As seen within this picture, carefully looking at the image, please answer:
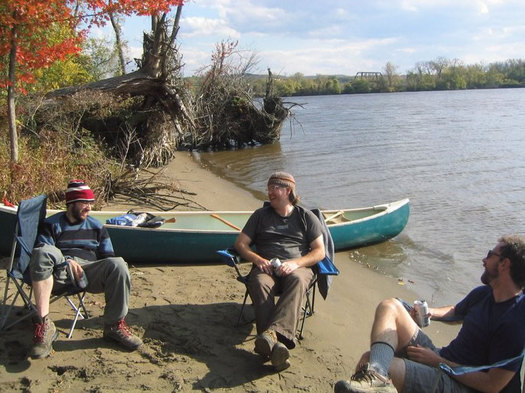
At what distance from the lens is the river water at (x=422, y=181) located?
7.67 metres

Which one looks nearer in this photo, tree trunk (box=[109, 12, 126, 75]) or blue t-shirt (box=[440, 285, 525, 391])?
blue t-shirt (box=[440, 285, 525, 391])

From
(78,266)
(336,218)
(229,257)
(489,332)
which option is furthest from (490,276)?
(336,218)

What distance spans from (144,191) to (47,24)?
11.7ft

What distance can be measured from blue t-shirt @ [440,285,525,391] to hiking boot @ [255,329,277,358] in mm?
1185

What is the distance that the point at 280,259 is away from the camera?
4582 mm

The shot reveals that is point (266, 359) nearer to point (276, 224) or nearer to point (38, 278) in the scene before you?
point (276, 224)

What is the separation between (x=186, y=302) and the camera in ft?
16.8

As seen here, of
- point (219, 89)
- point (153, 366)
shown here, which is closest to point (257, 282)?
point (153, 366)

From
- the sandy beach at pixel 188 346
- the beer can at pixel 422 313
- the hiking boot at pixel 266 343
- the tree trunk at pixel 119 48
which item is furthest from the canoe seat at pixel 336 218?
the tree trunk at pixel 119 48

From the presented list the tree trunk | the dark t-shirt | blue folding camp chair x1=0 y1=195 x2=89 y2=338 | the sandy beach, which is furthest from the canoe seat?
the tree trunk

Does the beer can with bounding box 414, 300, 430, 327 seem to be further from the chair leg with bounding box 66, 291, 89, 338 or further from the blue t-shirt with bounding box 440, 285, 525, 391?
the chair leg with bounding box 66, 291, 89, 338

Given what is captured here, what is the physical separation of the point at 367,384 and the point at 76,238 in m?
2.66

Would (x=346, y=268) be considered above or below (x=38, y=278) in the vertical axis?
below

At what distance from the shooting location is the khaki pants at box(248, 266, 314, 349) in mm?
3918
